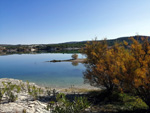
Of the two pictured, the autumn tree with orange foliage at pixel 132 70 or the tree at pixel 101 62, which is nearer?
the autumn tree with orange foliage at pixel 132 70

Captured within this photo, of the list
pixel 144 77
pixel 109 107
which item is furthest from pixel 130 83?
pixel 109 107

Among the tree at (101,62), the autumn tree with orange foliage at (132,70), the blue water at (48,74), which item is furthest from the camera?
the blue water at (48,74)

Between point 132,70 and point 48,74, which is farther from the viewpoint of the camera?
point 48,74

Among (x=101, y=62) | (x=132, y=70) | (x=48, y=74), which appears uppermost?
(x=101, y=62)

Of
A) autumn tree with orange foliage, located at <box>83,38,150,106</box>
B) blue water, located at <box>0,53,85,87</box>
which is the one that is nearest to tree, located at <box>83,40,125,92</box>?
autumn tree with orange foliage, located at <box>83,38,150,106</box>

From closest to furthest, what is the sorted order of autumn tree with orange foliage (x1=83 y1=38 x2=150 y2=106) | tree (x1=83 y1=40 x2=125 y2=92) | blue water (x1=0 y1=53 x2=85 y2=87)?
autumn tree with orange foliage (x1=83 y1=38 x2=150 y2=106)
tree (x1=83 y1=40 x2=125 y2=92)
blue water (x1=0 y1=53 x2=85 y2=87)

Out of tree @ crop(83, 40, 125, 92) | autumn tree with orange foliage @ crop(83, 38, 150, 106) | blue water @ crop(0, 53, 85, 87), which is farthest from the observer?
blue water @ crop(0, 53, 85, 87)

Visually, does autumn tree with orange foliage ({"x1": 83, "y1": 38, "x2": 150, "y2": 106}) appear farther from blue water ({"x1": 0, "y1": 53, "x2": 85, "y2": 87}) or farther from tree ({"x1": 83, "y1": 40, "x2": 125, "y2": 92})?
blue water ({"x1": 0, "y1": 53, "x2": 85, "y2": 87})

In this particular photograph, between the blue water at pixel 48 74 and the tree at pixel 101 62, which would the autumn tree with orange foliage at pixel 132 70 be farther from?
the blue water at pixel 48 74

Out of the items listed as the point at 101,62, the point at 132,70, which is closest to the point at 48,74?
the point at 101,62

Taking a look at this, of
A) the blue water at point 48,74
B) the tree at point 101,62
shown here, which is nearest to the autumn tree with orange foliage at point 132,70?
the tree at point 101,62

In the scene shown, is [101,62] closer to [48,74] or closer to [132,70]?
[132,70]

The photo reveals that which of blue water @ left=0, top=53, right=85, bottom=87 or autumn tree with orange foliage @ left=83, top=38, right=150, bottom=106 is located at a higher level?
autumn tree with orange foliage @ left=83, top=38, right=150, bottom=106

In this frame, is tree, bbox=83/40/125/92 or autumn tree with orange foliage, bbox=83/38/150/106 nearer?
autumn tree with orange foliage, bbox=83/38/150/106
